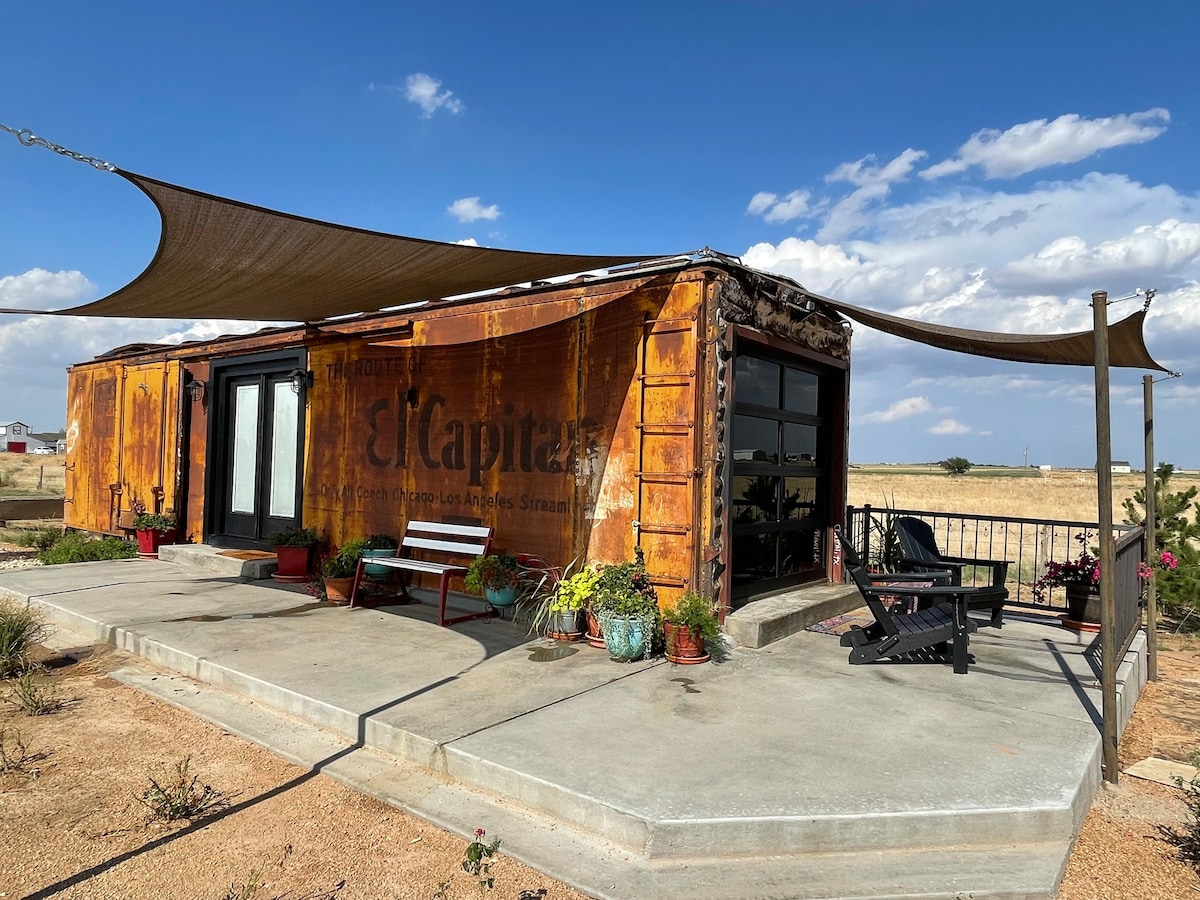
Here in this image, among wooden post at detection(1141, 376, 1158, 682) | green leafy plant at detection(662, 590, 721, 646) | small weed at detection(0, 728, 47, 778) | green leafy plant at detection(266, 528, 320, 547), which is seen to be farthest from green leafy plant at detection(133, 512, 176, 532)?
wooden post at detection(1141, 376, 1158, 682)

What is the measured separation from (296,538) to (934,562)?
636 centimetres

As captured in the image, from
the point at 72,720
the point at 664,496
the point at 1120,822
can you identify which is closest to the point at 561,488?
the point at 664,496

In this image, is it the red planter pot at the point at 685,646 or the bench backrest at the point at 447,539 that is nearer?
the red planter pot at the point at 685,646

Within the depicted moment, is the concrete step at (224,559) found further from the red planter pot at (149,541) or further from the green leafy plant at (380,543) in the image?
the green leafy plant at (380,543)

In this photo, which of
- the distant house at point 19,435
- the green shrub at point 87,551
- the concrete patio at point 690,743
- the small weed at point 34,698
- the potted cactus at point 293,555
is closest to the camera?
the concrete patio at point 690,743

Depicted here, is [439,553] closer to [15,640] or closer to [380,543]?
[380,543]

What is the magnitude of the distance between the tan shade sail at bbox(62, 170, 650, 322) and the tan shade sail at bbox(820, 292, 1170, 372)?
2099 millimetres

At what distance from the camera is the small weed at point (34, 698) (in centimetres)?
421

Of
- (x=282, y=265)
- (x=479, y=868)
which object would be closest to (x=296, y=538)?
(x=282, y=265)

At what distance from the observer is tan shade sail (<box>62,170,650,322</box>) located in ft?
13.2

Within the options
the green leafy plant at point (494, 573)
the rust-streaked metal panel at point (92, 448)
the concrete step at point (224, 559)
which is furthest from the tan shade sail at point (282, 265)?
the rust-streaked metal panel at point (92, 448)

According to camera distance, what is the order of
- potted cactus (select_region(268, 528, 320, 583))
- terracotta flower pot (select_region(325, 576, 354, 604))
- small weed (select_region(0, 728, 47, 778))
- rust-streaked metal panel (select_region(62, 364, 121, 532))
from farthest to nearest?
rust-streaked metal panel (select_region(62, 364, 121, 532)) < potted cactus (select_region(268, 528, 320, 583)) < terracotta flower pot (select_region(325, 576, 354, 604)) < small weed (select_region(0, 728, 47, 778))

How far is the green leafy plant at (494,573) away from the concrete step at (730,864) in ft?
9.23

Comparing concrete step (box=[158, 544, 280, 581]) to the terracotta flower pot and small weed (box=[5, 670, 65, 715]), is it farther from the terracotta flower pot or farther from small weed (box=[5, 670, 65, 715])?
small weed (box=[5, 670, 65, 715])
